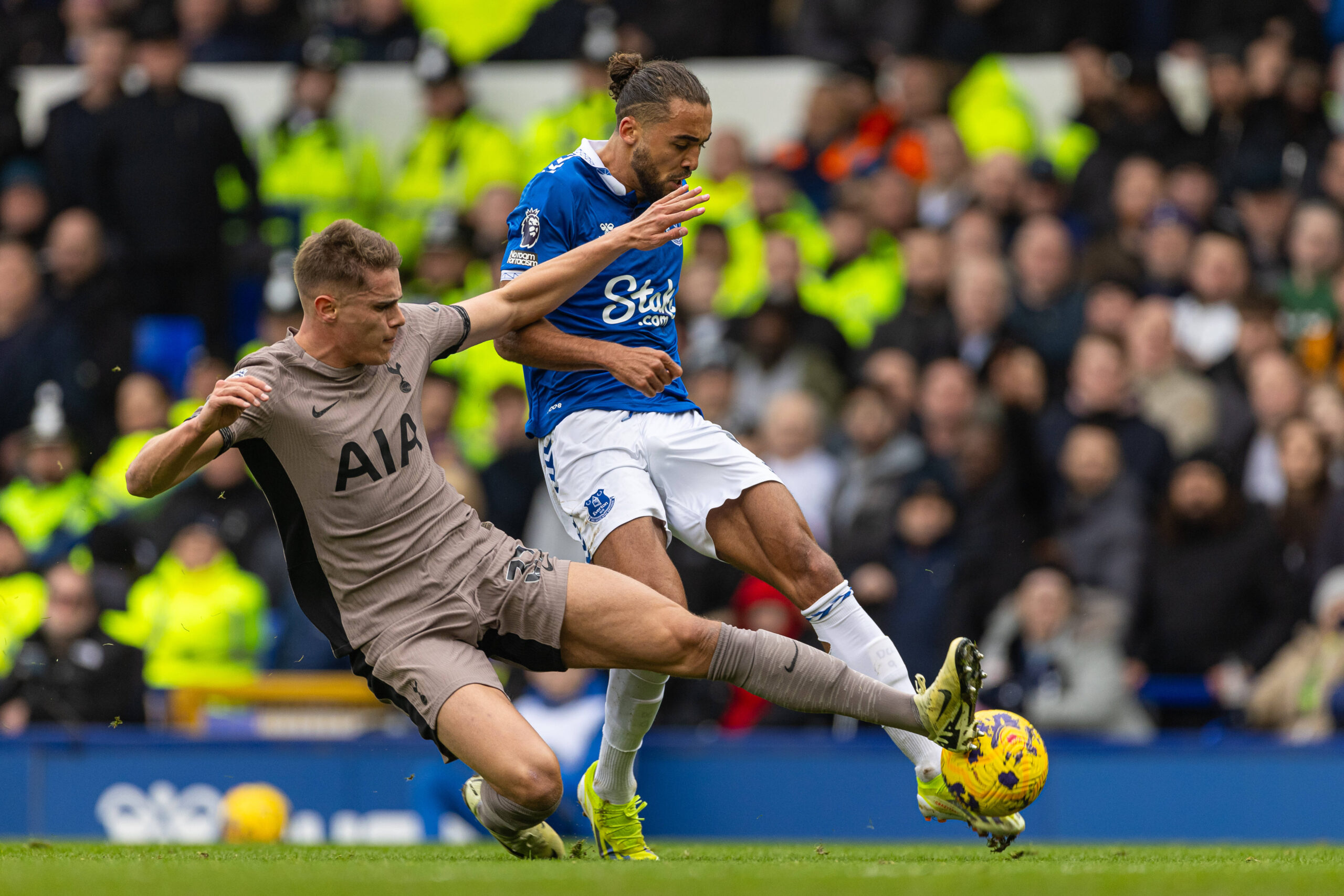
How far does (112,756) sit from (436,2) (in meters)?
7.89

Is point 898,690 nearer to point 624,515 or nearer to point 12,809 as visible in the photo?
point 624,515

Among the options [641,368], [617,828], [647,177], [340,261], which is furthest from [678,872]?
[647,177]

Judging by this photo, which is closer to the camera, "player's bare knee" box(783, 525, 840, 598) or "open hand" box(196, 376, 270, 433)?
"open hand" box(196, 376, 270, 433)

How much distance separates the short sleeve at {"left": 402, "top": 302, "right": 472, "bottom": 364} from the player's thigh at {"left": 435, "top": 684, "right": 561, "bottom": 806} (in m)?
1.25

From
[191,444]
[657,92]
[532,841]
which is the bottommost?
[532,841]

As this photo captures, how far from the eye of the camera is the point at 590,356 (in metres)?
6.81

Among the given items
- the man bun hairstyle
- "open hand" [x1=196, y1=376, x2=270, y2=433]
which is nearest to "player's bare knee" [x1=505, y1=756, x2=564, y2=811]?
"open hand" [x1=196, y1=376, x2=270, y2=433]

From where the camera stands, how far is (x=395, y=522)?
6.44m

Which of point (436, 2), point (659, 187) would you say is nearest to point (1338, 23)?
point (436, 2)

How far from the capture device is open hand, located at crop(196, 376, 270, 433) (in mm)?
5883

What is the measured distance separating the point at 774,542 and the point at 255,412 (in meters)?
2.02

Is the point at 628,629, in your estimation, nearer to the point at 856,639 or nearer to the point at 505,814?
the point at 505,814

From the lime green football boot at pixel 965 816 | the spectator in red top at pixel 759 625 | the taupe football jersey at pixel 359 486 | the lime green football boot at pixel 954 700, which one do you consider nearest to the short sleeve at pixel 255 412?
the taupe football jersey at pixel 359 486

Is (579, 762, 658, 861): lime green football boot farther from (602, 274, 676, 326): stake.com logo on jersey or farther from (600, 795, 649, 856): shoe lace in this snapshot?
(602, 274, 676, 326): stake.com logo on jersey
